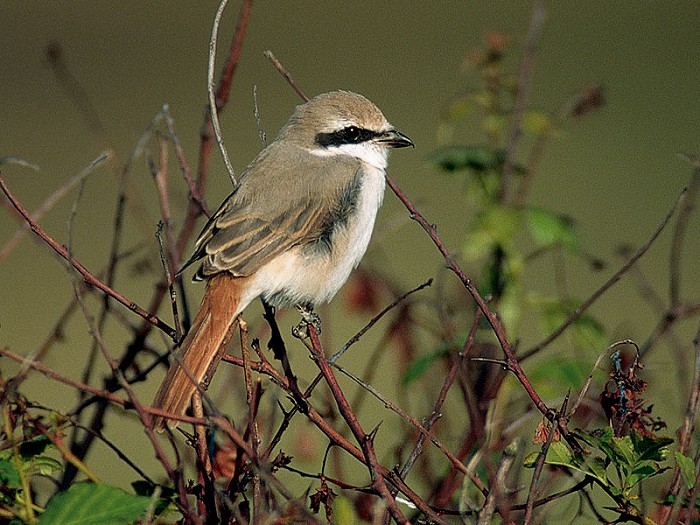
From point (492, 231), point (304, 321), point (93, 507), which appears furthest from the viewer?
point (492, 231)

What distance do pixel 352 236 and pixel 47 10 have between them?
14.6 m

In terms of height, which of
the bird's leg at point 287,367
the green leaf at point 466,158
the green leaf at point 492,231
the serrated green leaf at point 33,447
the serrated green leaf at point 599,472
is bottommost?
the serrated green leaf at point 33,447

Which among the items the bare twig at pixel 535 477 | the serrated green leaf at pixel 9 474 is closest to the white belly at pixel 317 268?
the serrated green leaf at pixel 9 474

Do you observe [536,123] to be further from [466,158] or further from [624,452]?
[624,452]

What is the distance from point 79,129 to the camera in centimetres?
1341

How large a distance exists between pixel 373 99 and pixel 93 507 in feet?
41.0

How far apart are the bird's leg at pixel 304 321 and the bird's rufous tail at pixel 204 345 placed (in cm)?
17

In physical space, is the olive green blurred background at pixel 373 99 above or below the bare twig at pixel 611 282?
above

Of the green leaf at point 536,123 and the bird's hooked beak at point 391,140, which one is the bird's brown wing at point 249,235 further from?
the green leaf at point 536,123

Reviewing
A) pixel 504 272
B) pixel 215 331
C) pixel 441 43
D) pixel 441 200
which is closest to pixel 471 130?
pixel 441 200

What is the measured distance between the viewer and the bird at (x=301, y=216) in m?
2.85

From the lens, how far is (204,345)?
99.0 inches

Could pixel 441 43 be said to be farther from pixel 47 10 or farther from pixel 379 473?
pixel 379 473

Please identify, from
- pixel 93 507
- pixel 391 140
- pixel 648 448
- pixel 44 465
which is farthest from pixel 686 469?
pixel 391 140
